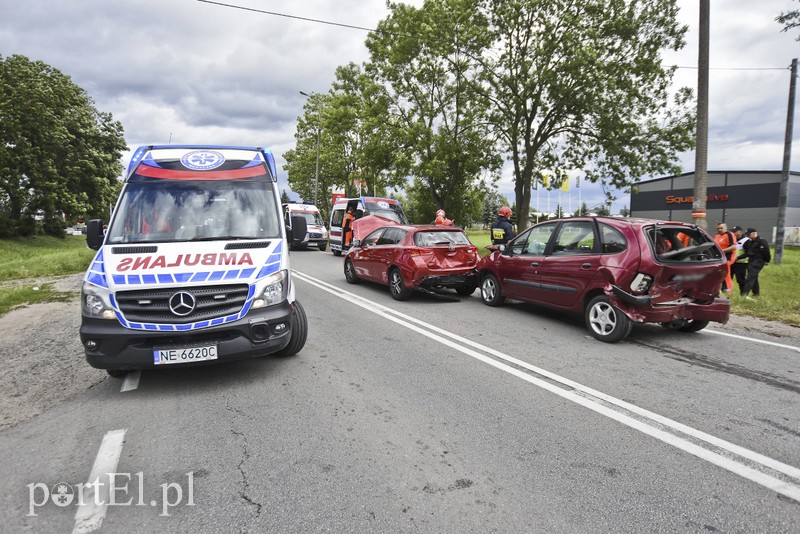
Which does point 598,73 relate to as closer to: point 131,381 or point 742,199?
point 131,381

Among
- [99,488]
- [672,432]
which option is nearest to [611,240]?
[672,432]

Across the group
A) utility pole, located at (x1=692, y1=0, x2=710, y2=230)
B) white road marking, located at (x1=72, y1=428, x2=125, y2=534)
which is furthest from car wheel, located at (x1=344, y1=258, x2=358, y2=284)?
white road marking, located at (x1=72, y1=428, x2=125, y2=534)

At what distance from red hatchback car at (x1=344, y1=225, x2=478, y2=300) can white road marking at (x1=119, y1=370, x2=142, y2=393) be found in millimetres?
5250

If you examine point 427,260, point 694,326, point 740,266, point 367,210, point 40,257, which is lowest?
point 694,326

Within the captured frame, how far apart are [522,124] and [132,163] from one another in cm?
1975

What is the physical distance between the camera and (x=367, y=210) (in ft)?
62.2

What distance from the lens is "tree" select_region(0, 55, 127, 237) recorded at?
103ft

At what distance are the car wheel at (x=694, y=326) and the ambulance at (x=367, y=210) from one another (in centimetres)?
1281

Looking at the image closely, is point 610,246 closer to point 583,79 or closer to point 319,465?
point 319,465

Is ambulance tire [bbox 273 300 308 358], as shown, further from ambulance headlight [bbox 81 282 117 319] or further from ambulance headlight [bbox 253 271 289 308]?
ambulance headlight [bbox 81 282 117 319]

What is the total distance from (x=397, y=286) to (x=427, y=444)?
20.6 ft

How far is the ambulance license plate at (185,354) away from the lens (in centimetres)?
407

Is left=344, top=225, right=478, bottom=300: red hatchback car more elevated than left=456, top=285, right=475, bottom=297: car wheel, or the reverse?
left=344, top=225, right=478, bottom=300: red hatchback car

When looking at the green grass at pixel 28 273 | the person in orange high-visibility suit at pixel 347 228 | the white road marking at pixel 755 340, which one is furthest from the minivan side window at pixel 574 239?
the person in orange high-visibility suit at pixel 347 228
